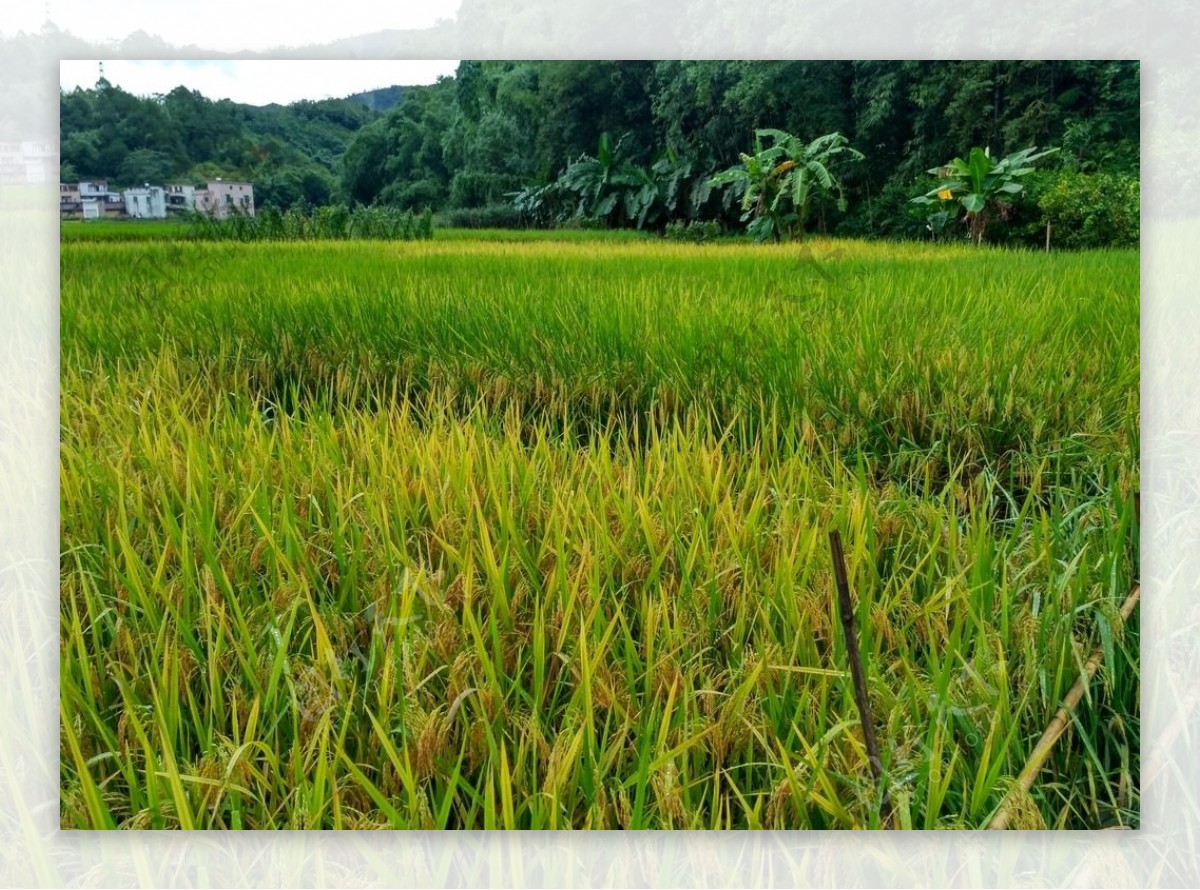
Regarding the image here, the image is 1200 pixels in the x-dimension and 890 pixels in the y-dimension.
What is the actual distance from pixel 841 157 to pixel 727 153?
0.69 feet

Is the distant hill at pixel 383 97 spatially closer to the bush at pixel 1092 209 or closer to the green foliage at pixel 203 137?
the green foliage at pixel 203 137

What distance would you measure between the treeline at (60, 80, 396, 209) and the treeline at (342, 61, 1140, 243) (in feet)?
0.18

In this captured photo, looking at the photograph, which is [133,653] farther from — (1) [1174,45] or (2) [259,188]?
(1) [1174,45]

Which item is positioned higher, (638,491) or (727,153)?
(727,153)

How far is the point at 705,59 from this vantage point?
1886 mm

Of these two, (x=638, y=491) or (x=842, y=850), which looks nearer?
(x=842, y=850)

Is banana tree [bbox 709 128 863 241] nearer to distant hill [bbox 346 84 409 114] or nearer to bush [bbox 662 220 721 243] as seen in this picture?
bush [bbox 662 220 721 243]

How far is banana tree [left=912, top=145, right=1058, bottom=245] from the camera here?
73.4 inches

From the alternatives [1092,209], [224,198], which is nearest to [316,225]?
[224,198]

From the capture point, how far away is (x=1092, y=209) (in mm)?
1854

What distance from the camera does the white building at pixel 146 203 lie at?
6.03ft

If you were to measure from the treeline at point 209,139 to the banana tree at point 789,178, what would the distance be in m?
0.69

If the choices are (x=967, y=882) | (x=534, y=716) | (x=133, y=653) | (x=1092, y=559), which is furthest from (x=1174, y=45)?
(x=133, y=653)

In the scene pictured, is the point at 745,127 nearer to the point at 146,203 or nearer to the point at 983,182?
the point at 983,182
